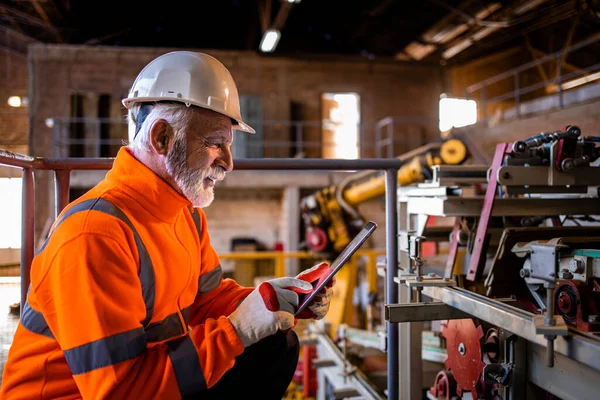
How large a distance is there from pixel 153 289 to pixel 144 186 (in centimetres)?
34

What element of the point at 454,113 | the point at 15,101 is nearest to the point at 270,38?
the point at 454,113

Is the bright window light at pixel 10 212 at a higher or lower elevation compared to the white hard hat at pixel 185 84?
lower

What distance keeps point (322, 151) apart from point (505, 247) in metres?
11.1

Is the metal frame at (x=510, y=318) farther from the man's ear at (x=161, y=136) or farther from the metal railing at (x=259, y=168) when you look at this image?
the man's ear at (x=161, y=136)

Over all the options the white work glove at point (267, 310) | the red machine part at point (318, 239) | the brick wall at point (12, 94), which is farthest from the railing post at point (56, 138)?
the white work glove at point (267, 310)

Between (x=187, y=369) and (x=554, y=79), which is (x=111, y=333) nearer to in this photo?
(x=187, y=369)

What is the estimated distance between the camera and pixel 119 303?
1.29 meters

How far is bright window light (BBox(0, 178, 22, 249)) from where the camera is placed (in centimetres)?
206

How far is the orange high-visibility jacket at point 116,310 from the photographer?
4.10 ft

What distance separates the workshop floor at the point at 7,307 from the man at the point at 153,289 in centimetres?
78

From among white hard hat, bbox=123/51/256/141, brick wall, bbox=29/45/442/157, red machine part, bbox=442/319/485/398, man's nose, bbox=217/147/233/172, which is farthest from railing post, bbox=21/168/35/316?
brick wall, bbox=29/45/442/157

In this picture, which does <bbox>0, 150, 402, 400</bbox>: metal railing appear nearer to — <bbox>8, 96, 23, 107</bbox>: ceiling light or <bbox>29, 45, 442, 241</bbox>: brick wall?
<bbox>29, 45, 442, 241</bbox>: brick wall

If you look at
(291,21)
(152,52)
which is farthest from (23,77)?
(291,21)

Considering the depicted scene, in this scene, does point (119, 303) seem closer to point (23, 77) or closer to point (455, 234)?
point (455, 234)
